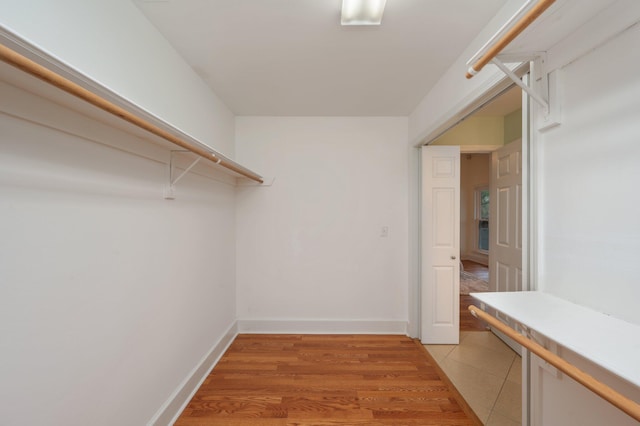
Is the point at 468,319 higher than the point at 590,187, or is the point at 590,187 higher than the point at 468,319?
the point at 590,187

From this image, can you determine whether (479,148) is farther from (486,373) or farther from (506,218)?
(486,373)

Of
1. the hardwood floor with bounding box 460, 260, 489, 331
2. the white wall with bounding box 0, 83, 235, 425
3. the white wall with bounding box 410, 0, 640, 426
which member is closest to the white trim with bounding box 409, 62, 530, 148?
the white wall with bounding box 410, 0, 640, 426

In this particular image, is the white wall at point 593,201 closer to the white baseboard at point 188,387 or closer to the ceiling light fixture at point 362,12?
the ceiling light fixture at point 362,12

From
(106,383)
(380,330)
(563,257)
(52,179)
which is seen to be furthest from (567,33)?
(380,330)

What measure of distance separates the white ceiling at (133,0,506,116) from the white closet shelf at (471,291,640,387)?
4.87 feet

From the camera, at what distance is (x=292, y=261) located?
8.96 feet

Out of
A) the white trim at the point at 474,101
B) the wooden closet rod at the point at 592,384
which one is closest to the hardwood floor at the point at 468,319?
the white trim at the point at 474,101

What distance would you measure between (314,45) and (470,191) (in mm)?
6557

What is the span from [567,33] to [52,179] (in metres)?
2.07

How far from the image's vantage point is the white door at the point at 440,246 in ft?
8.17

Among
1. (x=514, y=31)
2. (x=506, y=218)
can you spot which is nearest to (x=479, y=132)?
(x=506, y=218)

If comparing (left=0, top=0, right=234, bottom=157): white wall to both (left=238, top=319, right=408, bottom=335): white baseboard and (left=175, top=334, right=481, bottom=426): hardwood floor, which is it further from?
(left=238, top=319, right=408, bottom=335): white baseboard

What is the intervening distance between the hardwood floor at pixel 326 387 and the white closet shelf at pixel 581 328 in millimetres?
1166

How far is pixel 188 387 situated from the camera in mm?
1727
